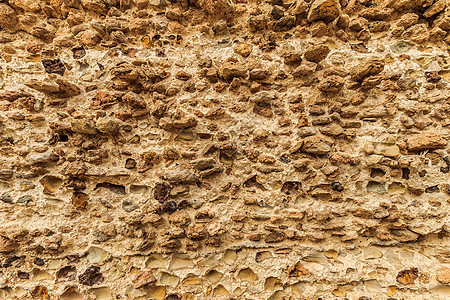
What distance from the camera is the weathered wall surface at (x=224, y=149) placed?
1606mm

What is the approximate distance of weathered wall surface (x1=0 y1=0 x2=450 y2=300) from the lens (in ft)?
5.27

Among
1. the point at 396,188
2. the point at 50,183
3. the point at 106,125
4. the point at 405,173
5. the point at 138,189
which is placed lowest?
the point at 50,183

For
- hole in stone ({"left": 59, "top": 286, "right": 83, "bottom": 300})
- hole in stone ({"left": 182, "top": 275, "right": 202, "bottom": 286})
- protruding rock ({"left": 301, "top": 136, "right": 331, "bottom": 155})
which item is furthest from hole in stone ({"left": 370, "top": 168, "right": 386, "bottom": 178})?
hole in stone ({"left": 59, "top": 286, "right": 83, "bottom": 300})

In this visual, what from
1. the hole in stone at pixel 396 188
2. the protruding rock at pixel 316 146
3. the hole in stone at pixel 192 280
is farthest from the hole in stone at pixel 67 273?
the hole in stone at pixel 396 188

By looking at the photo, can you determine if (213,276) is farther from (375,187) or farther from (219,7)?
(219,7)

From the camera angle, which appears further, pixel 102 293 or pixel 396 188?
pixel 396 188

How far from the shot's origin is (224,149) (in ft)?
5.64

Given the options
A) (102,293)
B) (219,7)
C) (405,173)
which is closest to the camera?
(102,293)

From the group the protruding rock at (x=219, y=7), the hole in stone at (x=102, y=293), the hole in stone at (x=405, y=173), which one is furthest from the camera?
the protruding rock at (x=219, y=7)

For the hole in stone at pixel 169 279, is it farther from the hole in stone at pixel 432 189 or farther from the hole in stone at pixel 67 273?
the hole in stone at pixel 432 189

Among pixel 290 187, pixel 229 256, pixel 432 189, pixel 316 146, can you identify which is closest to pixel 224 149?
pixel 290 187

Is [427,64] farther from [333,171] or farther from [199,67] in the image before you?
[199,67]

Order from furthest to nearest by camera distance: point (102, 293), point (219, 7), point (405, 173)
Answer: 1. point (219, 7)
2. point (405, 173)
3. point (102, 293)

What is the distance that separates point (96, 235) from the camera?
5.40ft
